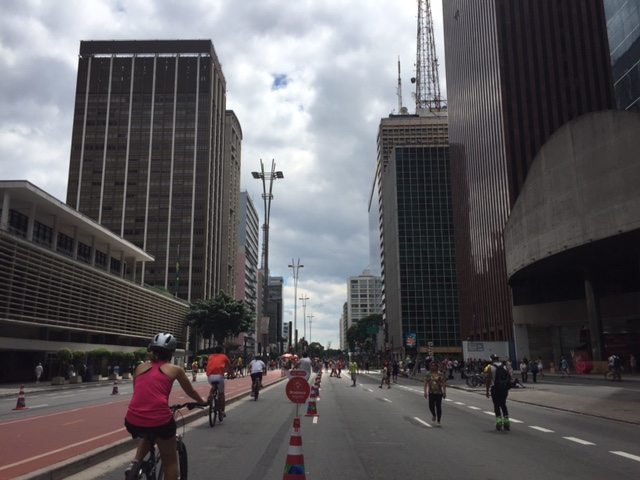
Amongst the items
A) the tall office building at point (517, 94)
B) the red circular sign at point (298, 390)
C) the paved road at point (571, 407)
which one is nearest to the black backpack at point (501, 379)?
the paved road at point (571, 407)

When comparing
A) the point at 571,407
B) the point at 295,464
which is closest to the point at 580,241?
the point at 571,407

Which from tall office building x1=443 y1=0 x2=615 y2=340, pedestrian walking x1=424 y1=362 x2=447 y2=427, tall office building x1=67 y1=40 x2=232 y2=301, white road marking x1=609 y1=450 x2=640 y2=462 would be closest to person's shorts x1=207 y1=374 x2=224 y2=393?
pedestrian walking x1=424 y1=362 x2=447 y2=427

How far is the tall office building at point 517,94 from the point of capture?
62.0 meters

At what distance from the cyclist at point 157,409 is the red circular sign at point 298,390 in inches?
157

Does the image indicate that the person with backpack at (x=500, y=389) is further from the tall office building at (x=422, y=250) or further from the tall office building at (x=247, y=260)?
the tall office building at (x=247, y=260)

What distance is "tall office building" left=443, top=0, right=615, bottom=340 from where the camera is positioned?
203 feet

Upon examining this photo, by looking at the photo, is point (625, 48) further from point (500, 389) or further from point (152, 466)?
point (152, 466)

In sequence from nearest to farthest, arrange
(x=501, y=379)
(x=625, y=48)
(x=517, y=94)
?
1. (x=501, y=379)
2. (x=625, y=48)
3. (x=517, y=94)

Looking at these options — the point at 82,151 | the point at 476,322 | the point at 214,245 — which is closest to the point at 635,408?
the point at 476,322

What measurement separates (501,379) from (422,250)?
331ft

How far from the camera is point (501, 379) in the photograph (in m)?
12.1

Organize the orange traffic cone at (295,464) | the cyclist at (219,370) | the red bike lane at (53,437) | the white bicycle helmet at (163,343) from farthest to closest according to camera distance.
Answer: the cyclist at (219,370) < the red bike lane at (53,437) < the orange traffic cone at (295,464) < the white bicycle helmet at (163,343)

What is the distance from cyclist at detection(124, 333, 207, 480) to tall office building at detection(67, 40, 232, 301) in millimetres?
98849

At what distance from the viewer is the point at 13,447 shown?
29.6 ft
